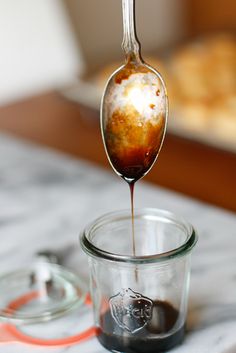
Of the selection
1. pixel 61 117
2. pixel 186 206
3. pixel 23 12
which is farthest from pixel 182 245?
pixel 23 12

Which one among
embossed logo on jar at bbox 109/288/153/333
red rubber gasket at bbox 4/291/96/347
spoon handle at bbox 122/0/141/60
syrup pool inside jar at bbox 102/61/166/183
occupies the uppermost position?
spoon handle at bbox 122/0/141/60

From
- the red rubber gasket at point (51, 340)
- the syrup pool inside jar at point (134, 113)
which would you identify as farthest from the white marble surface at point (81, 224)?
the syrup pool inside jar at point (134, 113)

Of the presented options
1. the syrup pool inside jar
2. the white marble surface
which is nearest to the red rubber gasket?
the white marble surface

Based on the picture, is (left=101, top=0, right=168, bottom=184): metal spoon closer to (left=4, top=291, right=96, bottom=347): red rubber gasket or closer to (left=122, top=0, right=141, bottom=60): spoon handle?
(left=122, top=0, right=141, bottom=60): spoon handle

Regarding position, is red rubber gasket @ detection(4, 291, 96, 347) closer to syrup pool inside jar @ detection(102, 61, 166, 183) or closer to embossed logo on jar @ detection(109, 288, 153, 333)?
embossed logo on jar @ detection(109, 288, 153, 333)

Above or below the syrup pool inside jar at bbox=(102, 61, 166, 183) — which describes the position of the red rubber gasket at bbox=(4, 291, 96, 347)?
below

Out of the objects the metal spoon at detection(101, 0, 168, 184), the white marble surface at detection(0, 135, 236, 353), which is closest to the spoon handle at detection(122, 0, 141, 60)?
the metal spoon at detection(101, 0, 168, 184)

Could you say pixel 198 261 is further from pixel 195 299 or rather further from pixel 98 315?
pixel 98 315

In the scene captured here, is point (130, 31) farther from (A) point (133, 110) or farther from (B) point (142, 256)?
(B) point (142, 256)

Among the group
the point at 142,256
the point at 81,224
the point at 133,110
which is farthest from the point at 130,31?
the point at 81,224
